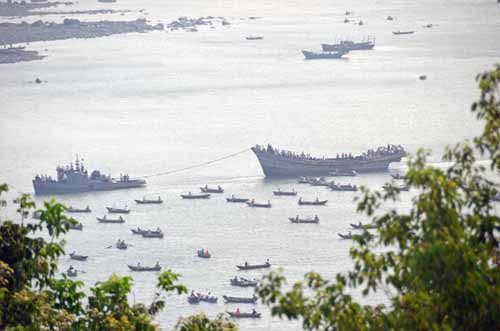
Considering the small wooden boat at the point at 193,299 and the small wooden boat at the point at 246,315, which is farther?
the small wooden boat at the point at 193,299

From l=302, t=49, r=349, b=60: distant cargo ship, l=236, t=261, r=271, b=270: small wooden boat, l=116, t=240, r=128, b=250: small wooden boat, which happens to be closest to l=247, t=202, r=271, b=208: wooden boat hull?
l=116, t=240, r=128, b=250: small wooden boat

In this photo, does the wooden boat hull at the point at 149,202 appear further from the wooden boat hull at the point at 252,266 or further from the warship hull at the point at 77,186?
the wooden boat hull at the point at 252,266

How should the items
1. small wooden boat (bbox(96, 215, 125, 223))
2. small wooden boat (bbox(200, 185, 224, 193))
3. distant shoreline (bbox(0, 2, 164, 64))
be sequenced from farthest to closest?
distant shoreline (bbox(0, 2, 164, 64)) → small wooden boat (bbox(200, 185, 224, 193)) → small wooden boat (bbox(96, 215, 125, 223))

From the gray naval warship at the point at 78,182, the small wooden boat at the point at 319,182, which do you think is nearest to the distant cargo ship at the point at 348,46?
the small wooden boat at the point at 319,182

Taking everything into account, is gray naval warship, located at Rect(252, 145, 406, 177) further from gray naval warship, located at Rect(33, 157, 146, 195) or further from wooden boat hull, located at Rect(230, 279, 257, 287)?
wooden boat hull, located at Rect(230, 279, 257, 287)

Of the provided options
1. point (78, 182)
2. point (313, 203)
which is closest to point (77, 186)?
point (78, 182)

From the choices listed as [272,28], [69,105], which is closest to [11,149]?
[69,105]

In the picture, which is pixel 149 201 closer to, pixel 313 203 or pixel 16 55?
pixel 313 203

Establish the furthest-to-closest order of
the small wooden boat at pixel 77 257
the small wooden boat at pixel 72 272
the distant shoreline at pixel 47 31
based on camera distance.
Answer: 1. the distant shoreline at pixel 47 31
2. the small wooden boat at pixel 77 257
3. the small wooden boat at pixel 72 272

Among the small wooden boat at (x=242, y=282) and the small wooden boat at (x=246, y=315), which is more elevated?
the small wooden boat at (x=242, y=282)

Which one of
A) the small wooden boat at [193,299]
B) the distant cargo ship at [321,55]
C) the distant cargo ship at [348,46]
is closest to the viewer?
the small wooden boat at [193,299]
